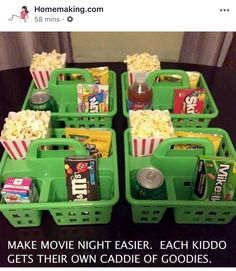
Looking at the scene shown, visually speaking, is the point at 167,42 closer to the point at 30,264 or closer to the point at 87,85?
the point at 87,85

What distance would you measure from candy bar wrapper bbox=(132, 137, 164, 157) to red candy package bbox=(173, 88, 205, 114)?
22 centimetres

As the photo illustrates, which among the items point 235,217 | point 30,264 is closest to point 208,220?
point 235,217

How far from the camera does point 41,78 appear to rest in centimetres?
95

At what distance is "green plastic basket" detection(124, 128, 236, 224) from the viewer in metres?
0.59

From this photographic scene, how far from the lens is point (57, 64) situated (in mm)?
962

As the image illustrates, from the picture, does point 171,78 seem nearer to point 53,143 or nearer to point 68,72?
point 68,72

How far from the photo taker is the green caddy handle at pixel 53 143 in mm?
650

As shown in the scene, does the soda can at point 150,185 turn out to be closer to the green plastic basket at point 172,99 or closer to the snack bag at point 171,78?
the green plastic basket at point 172,99

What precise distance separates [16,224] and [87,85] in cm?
44

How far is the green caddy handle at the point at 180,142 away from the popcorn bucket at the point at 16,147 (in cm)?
32

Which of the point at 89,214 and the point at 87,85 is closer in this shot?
the point at 89,214
